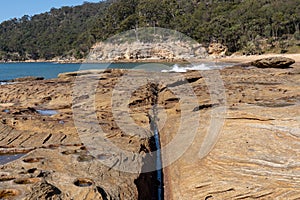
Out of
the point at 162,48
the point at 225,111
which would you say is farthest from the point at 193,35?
the point at 225,111

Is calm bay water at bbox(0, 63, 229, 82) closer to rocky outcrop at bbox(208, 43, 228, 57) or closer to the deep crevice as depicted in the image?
rocky outcrop at bbox(208, 43, 228, 57)

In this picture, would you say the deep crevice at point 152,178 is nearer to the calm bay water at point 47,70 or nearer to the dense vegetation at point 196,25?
the calm bay water at point 47,70

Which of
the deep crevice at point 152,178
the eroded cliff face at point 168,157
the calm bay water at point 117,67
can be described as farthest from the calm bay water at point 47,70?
the deep crevice at point 152,178

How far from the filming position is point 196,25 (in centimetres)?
7481

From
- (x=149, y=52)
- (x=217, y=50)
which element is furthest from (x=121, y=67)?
(x=149, y=52)

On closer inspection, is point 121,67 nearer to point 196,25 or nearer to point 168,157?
point 196,25

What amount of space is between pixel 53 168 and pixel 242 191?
3029 millimetres

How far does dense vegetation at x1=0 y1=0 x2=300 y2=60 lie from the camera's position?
60.3 meters

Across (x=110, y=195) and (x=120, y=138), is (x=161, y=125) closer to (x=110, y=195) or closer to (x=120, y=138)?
(x=120, y=138)

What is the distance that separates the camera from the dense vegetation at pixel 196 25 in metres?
60.3

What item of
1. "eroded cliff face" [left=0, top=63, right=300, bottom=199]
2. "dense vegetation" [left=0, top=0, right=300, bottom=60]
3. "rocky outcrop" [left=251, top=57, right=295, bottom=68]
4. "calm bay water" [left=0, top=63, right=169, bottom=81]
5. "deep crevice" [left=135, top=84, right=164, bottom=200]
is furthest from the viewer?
"dense vegetation" [left=0, top=0, right=300, bottom=60]

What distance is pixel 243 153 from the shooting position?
6.32 meters

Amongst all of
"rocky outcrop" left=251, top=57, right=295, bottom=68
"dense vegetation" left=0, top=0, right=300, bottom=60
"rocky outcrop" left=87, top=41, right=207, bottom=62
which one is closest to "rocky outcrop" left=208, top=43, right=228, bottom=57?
"rocky outcrop" left=87, top=41, right=207, bottom=62

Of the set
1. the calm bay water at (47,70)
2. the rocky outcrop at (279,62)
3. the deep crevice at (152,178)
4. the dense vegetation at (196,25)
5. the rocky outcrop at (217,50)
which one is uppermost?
the dense vegetation at (196,25)
